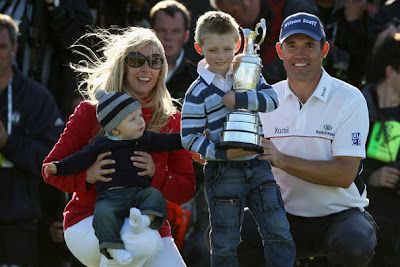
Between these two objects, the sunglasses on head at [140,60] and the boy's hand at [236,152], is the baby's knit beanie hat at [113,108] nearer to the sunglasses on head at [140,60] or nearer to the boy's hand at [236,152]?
the sunglasses on head at [140,60]

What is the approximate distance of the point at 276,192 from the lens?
Answer: 497 centimetres

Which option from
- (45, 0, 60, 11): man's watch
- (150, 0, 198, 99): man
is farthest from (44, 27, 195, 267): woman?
(45, 0, 60, 11): man's watch

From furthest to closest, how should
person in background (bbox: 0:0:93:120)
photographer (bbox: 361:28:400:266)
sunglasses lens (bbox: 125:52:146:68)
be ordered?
person in background (bbox: 0:0:93:120) → photographer (bbox: 361:28:400:266) → sunglasses lens (bbox: 125:52:146:68)

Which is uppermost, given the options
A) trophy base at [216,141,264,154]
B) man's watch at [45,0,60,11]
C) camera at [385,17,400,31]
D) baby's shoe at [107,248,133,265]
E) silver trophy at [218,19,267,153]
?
man's watch at [45,0,60,11]

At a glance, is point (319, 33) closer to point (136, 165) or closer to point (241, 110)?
point (241, 110)

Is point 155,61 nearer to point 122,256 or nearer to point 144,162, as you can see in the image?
point 144,162

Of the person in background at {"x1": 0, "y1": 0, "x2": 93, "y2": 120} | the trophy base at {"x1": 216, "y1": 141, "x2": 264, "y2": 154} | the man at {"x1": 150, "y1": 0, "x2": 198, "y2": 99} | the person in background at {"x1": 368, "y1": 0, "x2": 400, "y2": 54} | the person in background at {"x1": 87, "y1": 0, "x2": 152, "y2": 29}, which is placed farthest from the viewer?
the person in background at {"x1": 87, "y1": 0, "x2": 152, "y2": 29}

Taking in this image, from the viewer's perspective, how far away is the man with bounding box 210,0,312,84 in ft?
23.9

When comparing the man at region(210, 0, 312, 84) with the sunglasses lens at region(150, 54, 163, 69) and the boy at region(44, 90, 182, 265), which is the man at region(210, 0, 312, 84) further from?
the boy at region(44, 90, 182, 265)

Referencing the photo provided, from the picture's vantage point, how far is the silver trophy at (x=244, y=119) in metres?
4.73

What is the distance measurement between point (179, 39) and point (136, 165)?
10.3 ft

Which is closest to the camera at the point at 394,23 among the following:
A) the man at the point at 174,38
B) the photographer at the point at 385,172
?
the photographer at the point at 385,172

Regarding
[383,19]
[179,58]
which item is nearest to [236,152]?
[179,58]

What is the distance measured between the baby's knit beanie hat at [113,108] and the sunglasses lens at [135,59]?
0.45 meters
